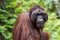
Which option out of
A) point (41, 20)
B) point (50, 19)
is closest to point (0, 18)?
point (41, 20)

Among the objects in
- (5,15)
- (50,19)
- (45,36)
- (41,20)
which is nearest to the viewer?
(41,20)

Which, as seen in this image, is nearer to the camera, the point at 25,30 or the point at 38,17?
the point at 25,30

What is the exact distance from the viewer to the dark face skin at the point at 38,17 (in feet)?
19.4

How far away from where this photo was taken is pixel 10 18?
7.08 m

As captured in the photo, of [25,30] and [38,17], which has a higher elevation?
[38,17]

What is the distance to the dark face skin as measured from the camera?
5902 mm

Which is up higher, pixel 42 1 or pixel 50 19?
pixel 42 1

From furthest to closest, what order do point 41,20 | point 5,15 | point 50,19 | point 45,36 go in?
point 50,19 → point 5,15 → point 45,36 → point 41,20

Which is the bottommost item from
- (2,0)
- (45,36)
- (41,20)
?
(45,36)

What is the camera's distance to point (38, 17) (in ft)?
19.5

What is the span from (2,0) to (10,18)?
1.67 feet

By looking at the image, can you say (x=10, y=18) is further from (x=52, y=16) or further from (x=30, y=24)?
(x=52, y=16)

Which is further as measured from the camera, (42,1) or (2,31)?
(42,1)

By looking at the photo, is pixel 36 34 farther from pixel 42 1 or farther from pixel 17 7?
pixel 42 1
